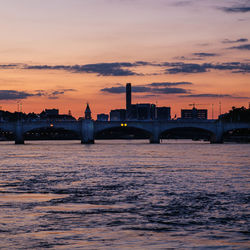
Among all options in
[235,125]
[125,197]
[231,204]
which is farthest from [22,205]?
[235,125]

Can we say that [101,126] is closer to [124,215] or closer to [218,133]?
[218,133]

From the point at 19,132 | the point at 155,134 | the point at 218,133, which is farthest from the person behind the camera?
the point at 218,133

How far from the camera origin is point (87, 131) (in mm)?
156125

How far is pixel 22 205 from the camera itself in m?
24.4

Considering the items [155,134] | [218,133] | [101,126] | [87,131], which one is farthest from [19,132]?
[218,133]

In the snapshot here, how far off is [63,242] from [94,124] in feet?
463

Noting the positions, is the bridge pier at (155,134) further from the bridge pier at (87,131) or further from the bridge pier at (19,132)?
the bridge pier at (19,132)

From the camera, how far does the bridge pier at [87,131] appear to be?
155m

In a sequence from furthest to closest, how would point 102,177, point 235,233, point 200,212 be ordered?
point 102,177
point 200,212
point 235,233

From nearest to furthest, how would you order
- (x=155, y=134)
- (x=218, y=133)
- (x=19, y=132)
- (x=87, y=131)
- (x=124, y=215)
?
1. (x=124, y=215)
2. (x=19, y=132)
3. (x=87, y=131)
4. (x=155, y=134)
5. (x=218, y=133)

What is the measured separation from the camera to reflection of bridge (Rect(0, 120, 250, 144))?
154 m

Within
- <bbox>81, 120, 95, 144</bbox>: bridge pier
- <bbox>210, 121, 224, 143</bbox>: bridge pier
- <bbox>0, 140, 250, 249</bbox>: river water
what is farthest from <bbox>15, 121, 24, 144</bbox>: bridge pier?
<bbox>0, 140, 250, 249</bbox>: river water

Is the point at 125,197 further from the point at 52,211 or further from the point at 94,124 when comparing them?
the point at 94,124

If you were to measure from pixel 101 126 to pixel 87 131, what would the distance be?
5.07 m
